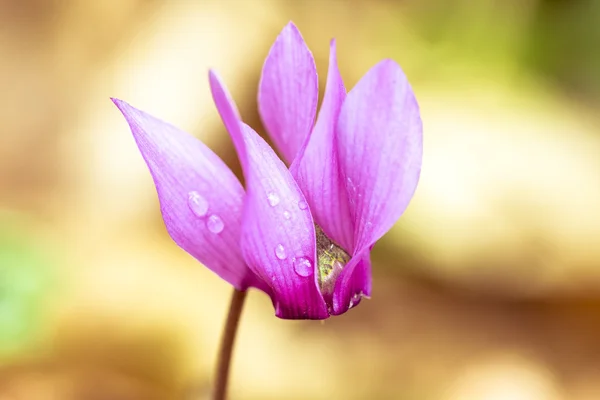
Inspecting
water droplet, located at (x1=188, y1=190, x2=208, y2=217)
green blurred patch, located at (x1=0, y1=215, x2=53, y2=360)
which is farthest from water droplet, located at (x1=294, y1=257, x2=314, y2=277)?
green blurred patch, located at (x1=0, y1=215, x2=53, y2=360)

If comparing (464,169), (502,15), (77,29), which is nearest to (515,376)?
(464,169)

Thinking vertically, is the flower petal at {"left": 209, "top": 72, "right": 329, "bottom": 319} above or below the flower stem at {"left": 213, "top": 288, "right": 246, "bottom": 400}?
above

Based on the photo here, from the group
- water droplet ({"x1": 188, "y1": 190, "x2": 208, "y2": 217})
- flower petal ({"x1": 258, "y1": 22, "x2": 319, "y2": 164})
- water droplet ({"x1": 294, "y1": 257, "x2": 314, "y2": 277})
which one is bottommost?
water droplet ({"x1": 294, "y1": 257, "x2": 314, "y2": 277})

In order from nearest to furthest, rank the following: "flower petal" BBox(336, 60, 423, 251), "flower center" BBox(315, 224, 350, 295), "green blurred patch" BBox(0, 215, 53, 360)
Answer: "flower petal" BBox(336, 60, 423, 251) < "flower center" BBox(315, 224, 350, 295) < "green blurred patch" BBox(0, 215, 53, 360)

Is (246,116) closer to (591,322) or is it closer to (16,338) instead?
(16,338)

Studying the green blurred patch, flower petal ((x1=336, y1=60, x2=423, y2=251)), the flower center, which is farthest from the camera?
Answer: the green blurred patch

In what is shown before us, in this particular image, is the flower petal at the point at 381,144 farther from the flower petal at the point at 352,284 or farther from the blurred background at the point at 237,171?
the blurred background at the point at 237,171

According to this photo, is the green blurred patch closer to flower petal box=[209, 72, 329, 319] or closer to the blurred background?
the blurred background
